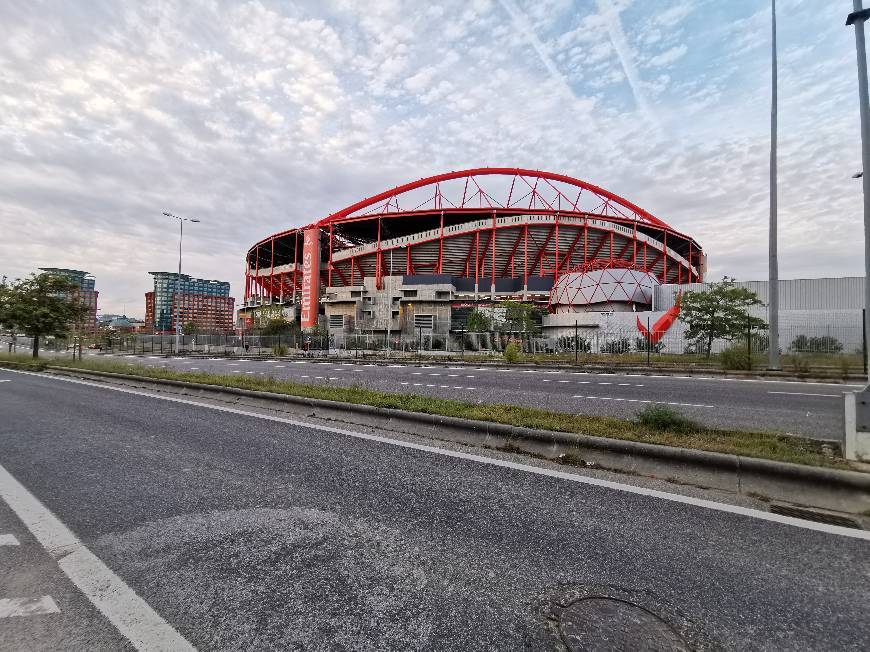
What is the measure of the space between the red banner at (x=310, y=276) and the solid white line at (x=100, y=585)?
59.2m

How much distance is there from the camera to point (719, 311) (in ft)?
77.7

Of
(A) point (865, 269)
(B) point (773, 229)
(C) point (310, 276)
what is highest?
(C) point (310, 276)

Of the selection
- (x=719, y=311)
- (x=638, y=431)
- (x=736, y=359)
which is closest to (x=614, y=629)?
(x=638, y=431)

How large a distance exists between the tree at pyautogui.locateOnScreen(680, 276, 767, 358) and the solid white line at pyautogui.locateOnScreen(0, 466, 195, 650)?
26698 mm

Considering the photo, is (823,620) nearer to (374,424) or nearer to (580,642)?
(580,642)

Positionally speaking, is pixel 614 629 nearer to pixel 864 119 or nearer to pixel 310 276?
pixel 864 119

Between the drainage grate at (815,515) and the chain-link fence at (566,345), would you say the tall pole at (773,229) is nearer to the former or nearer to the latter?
the chain-link fence at (566,345)

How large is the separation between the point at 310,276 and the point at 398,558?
6205cm

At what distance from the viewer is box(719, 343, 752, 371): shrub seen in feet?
52.1

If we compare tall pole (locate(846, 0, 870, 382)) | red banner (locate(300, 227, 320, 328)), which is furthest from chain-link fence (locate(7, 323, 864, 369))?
red banner (locate(300, 227, 320, 328))

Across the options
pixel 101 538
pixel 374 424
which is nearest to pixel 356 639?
pixel 101 538

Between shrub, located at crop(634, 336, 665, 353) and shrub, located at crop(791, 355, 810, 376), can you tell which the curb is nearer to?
shrub, located at crop(791, 355, 810, 376)

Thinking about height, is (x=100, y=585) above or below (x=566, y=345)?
below

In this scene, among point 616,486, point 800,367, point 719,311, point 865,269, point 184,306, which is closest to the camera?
point 616,486
